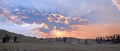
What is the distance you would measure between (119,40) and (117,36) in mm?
9650

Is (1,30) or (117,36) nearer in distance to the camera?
(1,30)

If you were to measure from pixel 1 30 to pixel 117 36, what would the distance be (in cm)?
9204

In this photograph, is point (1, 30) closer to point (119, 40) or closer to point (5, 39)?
point (5, 39)

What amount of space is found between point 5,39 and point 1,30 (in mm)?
56935

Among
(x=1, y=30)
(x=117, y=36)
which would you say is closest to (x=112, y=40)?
(x=117, y=36)

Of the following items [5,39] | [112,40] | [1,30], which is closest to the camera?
[5,39]

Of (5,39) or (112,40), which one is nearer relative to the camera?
(5,39)

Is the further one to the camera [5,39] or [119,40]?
[119,40]

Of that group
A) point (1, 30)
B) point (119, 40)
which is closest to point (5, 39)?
point (1, 30)

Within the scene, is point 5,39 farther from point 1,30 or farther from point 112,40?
point 112,40

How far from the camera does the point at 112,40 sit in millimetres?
199125

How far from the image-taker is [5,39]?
431 ft

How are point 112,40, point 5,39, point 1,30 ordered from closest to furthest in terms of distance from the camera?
point 5,39, point 1,30, point 112,40

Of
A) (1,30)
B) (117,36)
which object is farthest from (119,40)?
(1,30)
